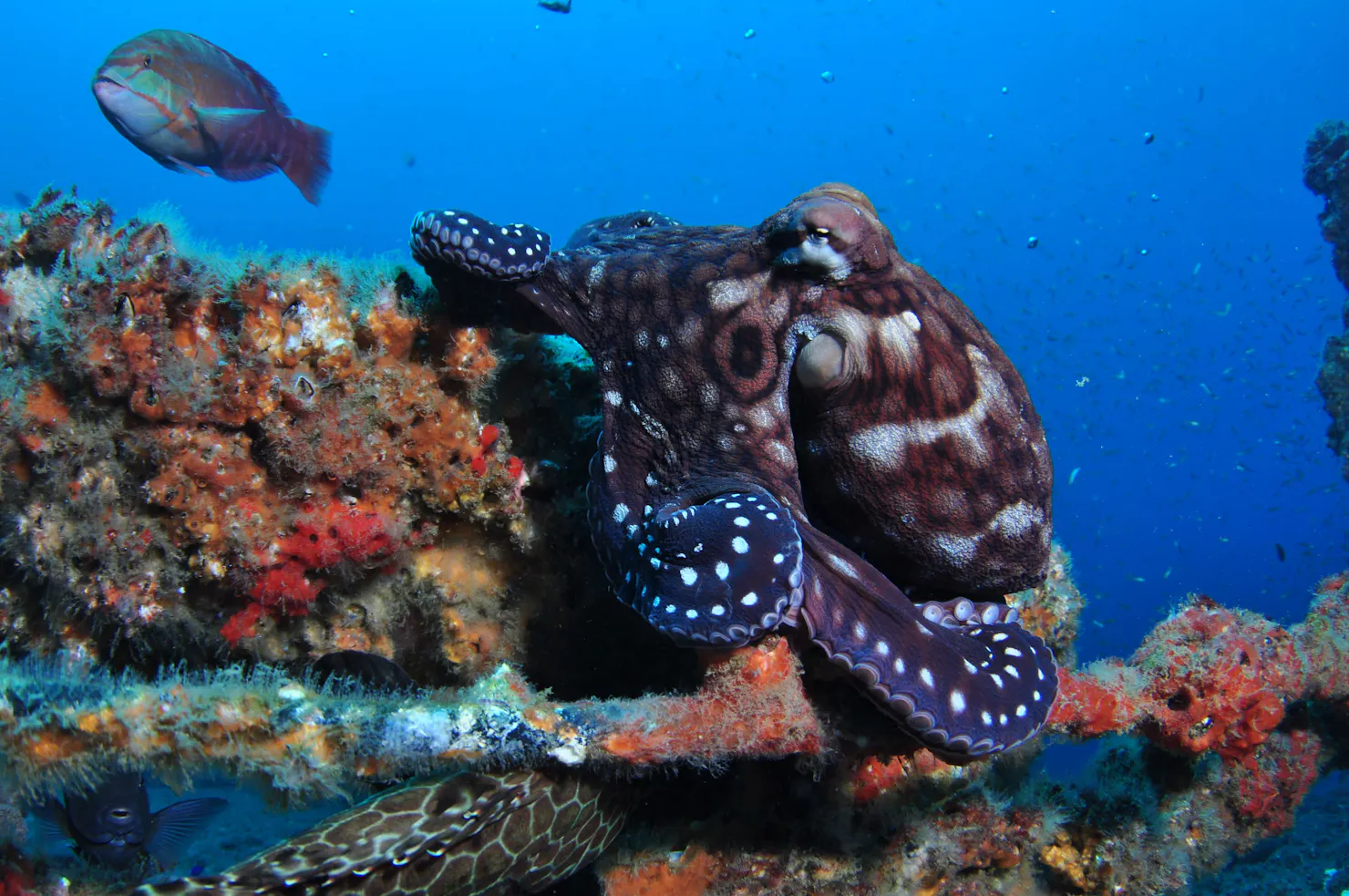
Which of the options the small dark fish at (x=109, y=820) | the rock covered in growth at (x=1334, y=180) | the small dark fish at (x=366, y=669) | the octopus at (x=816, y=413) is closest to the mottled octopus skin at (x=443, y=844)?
the small dark fish at (x=366, y=669)

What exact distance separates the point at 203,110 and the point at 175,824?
16.7ft

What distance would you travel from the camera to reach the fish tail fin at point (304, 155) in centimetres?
508

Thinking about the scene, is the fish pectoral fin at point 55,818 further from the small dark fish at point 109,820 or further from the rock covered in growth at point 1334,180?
the rock covered in growth at point 1334,180

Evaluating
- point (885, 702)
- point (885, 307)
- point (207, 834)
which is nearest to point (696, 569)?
point (885, 702)

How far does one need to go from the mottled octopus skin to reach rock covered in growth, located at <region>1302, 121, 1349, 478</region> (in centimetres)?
1715

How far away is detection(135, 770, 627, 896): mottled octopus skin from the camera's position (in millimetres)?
2547

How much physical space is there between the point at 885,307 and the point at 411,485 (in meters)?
2.67

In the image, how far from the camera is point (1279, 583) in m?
72.9

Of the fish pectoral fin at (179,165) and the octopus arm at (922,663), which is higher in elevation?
the fish pectoral fin at (179,165)

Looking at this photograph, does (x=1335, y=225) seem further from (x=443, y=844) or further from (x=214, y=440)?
(x=214, y=440)

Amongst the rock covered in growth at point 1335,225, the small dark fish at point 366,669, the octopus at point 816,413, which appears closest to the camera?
the octopus at point 816,413

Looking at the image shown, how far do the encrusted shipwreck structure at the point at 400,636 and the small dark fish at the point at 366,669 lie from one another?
9.6 inches

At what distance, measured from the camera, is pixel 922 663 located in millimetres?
2875

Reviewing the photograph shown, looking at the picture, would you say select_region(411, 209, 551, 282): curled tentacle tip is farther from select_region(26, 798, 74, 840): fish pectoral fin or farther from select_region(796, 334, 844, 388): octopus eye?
select_region(26, 798, 74, 840): fish pectoral fin
